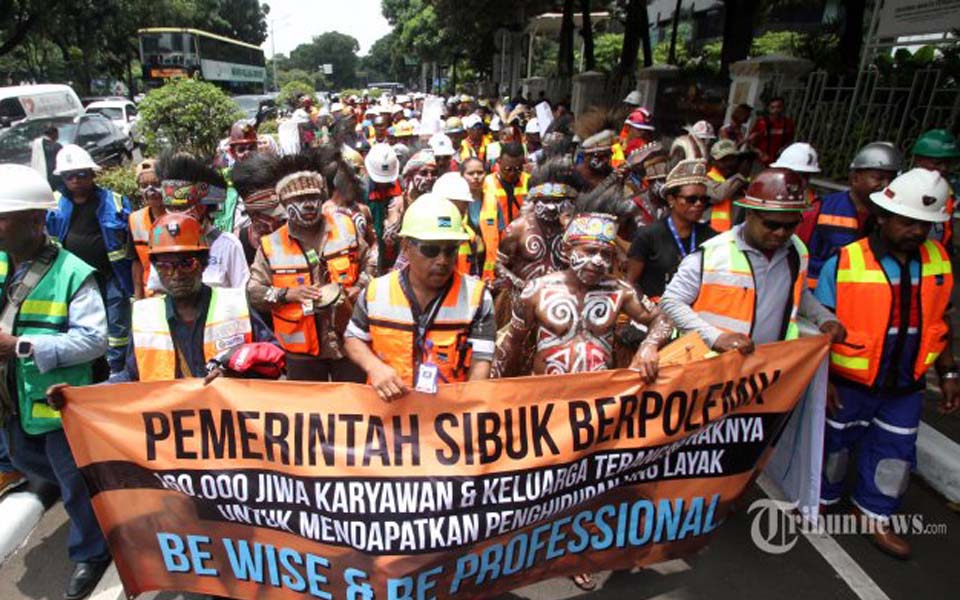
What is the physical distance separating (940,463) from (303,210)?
453cm

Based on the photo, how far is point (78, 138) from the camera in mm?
14414

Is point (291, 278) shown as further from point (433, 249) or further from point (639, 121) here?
point (639, 121)

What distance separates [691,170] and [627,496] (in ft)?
7.22

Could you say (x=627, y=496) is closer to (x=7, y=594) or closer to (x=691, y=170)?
(x=691, y=170)

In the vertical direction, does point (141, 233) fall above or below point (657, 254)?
below

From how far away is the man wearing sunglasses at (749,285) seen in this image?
3133mm

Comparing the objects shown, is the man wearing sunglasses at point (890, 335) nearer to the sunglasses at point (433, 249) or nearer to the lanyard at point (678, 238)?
the lanyard at point (678, 238)

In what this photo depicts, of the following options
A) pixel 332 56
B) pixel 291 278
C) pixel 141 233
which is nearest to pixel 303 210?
pixel 291 278

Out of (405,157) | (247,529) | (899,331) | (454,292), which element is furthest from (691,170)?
(405,157)

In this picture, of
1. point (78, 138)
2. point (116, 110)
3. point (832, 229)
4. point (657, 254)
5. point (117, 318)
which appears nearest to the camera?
point (657, 254)

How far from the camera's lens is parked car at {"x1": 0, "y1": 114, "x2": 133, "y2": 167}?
11.9m

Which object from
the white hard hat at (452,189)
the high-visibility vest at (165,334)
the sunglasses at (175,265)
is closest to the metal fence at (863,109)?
the white hard hat at (452,189)

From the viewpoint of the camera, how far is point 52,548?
3.32m

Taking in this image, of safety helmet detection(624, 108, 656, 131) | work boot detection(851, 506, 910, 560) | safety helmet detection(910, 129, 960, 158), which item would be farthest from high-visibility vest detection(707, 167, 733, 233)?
safety helmet detection(624, 108, 656, 131)
